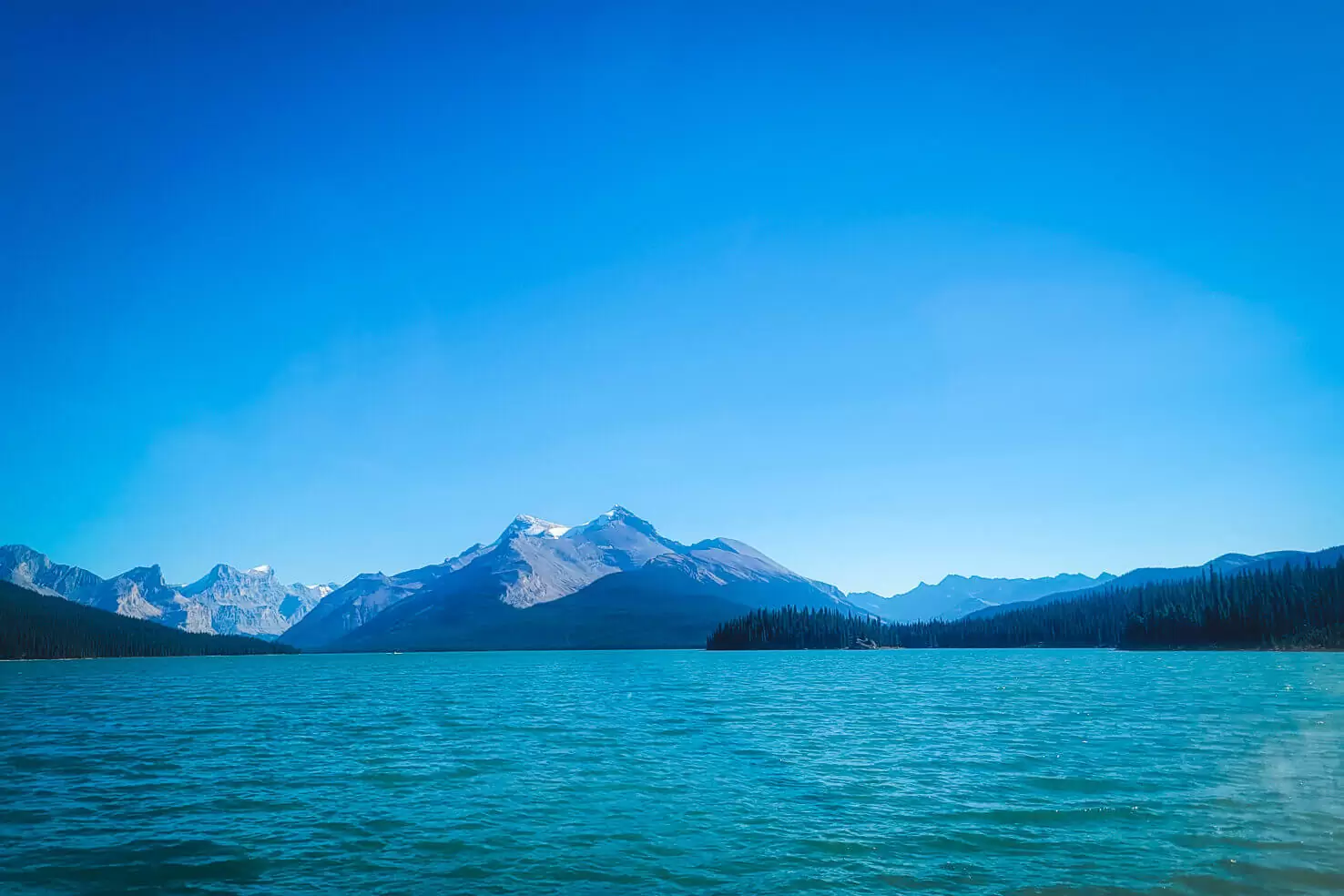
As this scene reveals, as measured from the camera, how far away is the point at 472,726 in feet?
223

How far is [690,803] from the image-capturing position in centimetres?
3597

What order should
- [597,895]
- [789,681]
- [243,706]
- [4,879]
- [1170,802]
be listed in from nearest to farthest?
[597,895] → [4,879] → [1170,802] → [243,706] → [789,681]

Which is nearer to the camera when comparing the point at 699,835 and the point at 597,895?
the point at 597,895

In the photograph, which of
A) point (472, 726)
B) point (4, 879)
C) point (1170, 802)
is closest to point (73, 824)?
point (4, 879)

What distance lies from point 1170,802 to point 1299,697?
6639 cm

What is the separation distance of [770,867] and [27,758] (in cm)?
4910

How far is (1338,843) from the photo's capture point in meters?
27.2

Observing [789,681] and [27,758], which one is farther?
[789,681]

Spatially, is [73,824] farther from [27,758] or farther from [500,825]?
[27,758]

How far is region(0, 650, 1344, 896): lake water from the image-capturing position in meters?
25.4

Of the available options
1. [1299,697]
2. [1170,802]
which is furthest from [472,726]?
[1299,697]

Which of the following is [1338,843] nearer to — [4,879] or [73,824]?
[4,879]

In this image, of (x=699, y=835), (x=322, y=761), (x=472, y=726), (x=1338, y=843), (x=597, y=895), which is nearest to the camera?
(x=597, y=895)

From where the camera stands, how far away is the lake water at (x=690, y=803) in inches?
998
